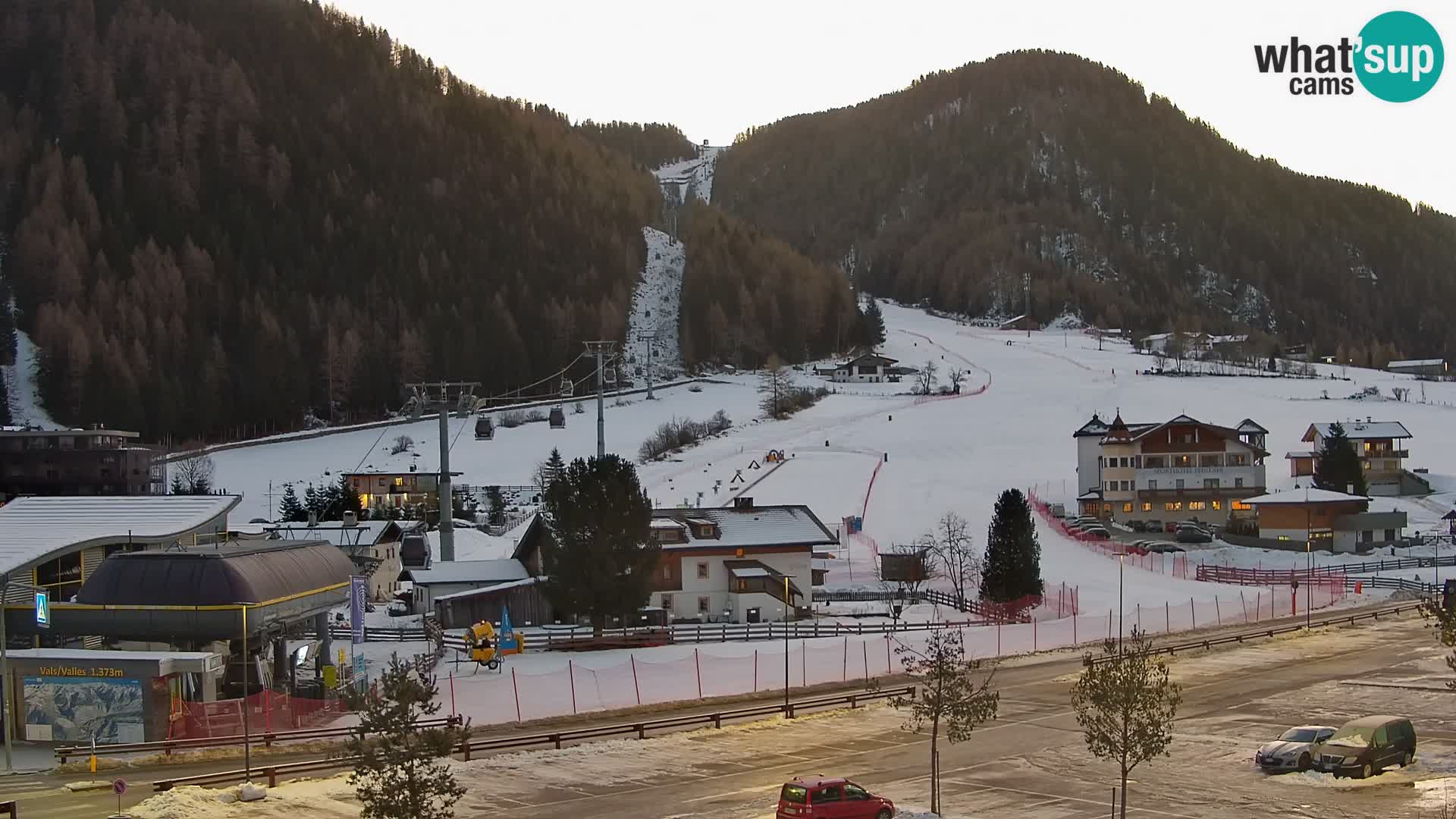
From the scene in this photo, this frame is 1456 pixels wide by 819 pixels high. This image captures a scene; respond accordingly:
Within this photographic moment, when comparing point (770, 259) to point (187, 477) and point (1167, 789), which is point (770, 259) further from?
point (1167, 789)

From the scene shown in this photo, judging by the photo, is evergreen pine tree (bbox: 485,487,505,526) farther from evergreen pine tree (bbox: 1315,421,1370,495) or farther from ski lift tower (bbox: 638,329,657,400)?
ski lift tower (bbox: 638,329,657,400)

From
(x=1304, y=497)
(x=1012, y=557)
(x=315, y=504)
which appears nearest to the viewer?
(x=1012, y=557)

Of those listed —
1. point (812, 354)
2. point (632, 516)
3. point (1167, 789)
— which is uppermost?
point (812, 354)

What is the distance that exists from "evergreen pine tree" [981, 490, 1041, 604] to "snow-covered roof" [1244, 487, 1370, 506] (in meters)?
22.9

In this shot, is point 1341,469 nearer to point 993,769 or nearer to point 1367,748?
point 1367,748

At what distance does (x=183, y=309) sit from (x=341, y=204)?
34.0 meters

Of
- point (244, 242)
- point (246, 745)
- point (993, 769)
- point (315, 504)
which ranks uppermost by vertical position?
point (244, 242)

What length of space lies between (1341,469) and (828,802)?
6217 centimetres

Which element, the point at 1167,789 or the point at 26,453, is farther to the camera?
the point at 26,453

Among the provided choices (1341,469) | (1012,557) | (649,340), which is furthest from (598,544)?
(649,340)

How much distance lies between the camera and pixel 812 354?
169500 millimetres

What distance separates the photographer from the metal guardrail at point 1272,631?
41406 mm

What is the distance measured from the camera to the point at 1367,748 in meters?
25.7

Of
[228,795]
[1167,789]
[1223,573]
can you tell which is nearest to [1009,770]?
[1167,789]
